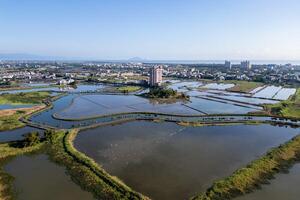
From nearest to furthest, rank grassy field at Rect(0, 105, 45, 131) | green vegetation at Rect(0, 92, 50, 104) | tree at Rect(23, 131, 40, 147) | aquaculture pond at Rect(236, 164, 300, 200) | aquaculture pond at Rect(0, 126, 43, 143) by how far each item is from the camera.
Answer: aquaculture pond at Rect(236, 164, 300, 200)
tree at Rect(23, 131, 40, 147)
aquaculture pond at Rect(0, 126, 43, 143)
grassy field at Rect(0, 105, 45, 131)
green vegetation at Rect(0, 92, 50, 104)

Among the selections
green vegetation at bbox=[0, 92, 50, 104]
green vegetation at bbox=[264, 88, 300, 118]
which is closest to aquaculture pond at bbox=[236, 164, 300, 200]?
green vegetation at bbox=[264, 88, 300, 118]

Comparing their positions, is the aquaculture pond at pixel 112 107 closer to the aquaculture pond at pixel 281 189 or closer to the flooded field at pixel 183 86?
the flooded field at pixel 183 86

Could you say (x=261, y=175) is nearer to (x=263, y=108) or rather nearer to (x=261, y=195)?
(x=261, y=195)

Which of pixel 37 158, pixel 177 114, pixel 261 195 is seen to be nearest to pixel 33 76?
pixel 177 114

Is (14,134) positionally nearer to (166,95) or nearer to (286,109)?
(166,95)

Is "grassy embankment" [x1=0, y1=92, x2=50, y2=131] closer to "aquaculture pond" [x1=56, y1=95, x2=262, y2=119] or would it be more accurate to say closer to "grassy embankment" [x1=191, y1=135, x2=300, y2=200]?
"aquaculture pond" [x1=56, y1=95, x2=262, y2=119]
